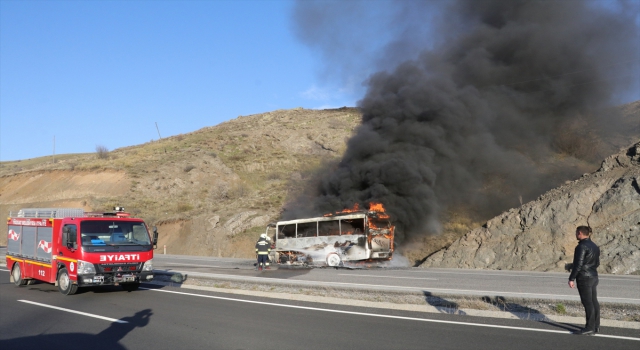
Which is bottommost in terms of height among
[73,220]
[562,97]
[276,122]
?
[73,220]

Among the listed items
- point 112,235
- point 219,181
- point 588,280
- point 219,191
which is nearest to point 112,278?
point 112,235

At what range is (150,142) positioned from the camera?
78438mm

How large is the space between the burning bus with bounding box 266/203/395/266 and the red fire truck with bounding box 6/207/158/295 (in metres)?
8.31

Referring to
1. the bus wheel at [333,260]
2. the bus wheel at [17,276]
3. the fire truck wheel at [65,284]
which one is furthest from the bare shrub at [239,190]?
the fire truck wheel at [65,284]

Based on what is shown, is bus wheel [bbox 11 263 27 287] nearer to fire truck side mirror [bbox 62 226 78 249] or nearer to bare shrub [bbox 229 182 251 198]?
fire truck side mirror [bbox 62 226 78 249]

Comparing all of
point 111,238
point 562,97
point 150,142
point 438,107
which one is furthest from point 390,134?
point 150,142

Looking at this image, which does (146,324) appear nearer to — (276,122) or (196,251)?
(196,251)

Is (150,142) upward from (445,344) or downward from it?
upward

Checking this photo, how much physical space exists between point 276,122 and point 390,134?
4896 cm

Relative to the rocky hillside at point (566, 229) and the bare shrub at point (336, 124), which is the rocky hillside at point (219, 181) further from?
the rocky hillside at point (566, 229)

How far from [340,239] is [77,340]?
43.5ft

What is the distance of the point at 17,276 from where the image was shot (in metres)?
15.4

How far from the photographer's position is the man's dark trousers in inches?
280

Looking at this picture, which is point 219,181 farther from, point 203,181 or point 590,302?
point 590,302
